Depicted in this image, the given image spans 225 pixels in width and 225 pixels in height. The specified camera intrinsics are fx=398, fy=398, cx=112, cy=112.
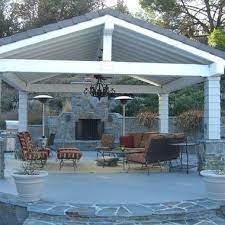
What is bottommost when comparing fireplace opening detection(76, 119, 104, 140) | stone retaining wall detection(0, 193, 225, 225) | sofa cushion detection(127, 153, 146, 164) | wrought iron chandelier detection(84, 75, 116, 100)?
stone retaining wall detection(0, 193, 225, 225)

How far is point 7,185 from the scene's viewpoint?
8.40m

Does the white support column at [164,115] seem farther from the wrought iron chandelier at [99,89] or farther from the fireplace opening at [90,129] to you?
the fireplace opening at [90,129]

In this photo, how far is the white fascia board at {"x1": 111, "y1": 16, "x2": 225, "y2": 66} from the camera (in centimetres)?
891

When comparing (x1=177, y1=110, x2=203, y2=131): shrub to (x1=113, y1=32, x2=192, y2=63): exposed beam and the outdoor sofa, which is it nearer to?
the outdoor sofa

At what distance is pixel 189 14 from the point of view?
88.0 ft

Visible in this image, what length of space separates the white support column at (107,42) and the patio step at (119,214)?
362 cm

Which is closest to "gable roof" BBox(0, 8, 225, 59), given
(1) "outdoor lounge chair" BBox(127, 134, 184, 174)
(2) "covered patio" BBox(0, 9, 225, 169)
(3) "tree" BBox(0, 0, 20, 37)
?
(2) "covered patio" BBox(0, 9, 225, 169)

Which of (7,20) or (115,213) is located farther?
(7,20)

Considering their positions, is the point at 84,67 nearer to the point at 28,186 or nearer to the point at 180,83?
the point at 28,186

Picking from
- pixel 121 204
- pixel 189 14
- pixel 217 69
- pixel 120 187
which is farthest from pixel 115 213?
pixel 189 14

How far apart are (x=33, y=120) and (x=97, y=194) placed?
49.2 ft

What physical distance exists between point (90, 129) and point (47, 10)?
15020mm

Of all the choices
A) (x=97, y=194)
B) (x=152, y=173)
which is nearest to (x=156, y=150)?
(x=152, y=173)

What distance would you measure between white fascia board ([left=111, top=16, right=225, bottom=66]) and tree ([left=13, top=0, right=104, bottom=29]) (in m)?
23.0
